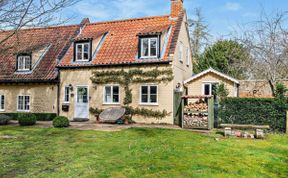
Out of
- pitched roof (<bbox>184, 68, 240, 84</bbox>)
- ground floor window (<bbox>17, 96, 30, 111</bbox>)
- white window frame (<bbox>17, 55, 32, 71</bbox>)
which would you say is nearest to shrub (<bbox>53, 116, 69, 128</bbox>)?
ground floor window (<bbox>17, 96, 30, 111</bbox>)

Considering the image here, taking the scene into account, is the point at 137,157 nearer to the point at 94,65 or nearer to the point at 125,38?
the point at 94,65

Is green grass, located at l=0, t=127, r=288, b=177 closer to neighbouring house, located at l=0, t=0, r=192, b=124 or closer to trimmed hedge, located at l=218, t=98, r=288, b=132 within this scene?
trimmed hedge, located at l=218, t=98, r=288, b=132

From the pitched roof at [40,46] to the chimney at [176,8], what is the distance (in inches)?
367

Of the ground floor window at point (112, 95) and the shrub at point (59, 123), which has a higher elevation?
the ground floor window at point (112, 95)

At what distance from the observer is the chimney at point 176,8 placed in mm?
22594

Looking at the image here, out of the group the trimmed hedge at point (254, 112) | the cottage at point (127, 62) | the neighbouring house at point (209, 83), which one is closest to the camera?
the trimmed hedge at point (254, 112)

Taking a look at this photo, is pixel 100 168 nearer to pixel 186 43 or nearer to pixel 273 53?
pixel 273 53

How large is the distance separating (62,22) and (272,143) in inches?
432

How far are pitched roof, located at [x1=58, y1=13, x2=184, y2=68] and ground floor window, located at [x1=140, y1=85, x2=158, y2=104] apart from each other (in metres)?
2.02

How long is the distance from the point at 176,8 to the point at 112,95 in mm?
8943

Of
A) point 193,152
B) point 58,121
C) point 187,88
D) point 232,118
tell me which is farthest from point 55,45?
point 193,152

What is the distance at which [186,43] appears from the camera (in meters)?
25.0

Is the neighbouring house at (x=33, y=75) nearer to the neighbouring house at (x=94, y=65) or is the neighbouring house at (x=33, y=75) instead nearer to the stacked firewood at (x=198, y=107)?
the neighbouring house at (x=94, y=65)

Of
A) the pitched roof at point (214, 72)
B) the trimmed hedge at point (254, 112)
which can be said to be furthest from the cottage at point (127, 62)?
the trimmed hedge at point (254, 112)
